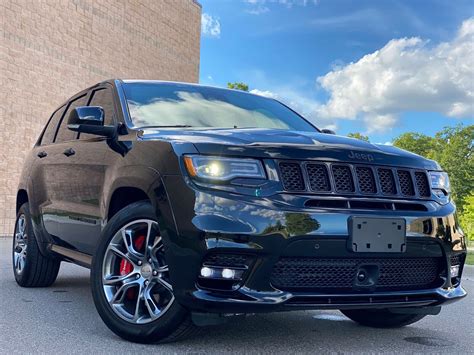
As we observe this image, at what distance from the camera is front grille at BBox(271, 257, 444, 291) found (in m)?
3.22

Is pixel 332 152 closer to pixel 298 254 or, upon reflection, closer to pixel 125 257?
pixel 298 254

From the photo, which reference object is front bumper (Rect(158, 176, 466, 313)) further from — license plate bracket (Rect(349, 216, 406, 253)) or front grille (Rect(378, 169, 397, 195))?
front grille (Rect(378, 169, 397, 195))

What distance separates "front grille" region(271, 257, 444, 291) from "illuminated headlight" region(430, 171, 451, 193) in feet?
1.69

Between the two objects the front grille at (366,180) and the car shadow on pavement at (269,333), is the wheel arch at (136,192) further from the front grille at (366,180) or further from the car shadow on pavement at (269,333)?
the front grille at (366,180)

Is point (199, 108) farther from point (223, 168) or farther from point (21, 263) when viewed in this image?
point (21, 263)

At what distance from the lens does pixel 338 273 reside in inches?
130

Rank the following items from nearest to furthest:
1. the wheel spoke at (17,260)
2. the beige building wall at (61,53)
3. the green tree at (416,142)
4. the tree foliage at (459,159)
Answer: the wheel spoke at (17,260), the beige building wall at (61,53), the tree foliage at (459,159), the green tree at (416,142)

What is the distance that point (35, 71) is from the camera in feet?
70.6

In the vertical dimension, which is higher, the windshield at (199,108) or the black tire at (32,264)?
the windshield at (199,108)

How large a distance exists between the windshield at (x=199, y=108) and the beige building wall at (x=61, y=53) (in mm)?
16318

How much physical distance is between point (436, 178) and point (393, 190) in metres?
0.50

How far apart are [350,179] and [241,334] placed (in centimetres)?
132

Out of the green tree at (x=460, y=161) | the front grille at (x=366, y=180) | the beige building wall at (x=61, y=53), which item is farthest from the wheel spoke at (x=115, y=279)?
the green tree at (x=460, y=161)

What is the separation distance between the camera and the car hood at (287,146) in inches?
131
